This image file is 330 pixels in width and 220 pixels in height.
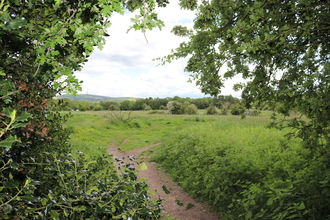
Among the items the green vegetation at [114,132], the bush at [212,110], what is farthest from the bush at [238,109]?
the bush at [212,110]

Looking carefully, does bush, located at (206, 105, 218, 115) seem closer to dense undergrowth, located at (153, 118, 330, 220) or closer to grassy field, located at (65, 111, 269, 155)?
grassy field, located at (65, 111, 269, 155)

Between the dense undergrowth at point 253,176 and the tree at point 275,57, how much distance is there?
42.1 inches

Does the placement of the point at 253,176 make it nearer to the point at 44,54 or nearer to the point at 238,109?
the point at 238,109

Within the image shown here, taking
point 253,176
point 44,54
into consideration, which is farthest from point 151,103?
point 44,54

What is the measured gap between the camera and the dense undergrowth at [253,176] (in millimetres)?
5188

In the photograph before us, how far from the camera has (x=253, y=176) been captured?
7.66 meters

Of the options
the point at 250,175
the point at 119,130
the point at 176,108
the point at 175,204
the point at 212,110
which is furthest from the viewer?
the point at 176,108

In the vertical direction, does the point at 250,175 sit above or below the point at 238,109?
below

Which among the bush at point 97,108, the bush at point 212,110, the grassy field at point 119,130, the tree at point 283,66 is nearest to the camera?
the tree at point 283,66

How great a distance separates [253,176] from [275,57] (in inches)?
150

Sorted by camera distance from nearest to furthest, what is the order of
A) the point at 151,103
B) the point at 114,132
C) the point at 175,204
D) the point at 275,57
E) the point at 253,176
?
the point at 275,57, the point at 253,176, the point at 175,204, the point at 114,132, the point at 151,103

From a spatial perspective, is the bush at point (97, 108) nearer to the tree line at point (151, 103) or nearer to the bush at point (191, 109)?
the tree line at point (151, 103)

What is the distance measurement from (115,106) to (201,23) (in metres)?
25.8

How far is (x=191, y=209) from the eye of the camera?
7844 millimetres
